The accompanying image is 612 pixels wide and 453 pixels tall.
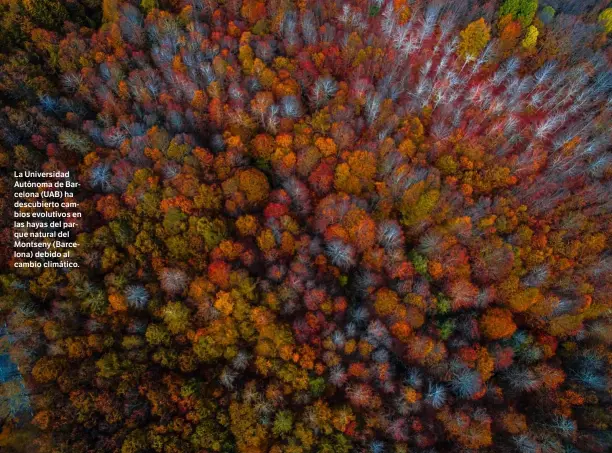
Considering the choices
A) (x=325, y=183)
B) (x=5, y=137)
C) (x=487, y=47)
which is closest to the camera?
(x=5, y=137)

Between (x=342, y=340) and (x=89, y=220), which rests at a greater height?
(x=89, y=220)

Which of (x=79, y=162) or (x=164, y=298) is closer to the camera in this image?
(x=164, y=298)

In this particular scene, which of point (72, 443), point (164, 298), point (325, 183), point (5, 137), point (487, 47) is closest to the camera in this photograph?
point (72, 443)

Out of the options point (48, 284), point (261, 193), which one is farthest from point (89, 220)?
point (261, 193)

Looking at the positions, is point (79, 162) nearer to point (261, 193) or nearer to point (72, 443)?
point (261, 193)

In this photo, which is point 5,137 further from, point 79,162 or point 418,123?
point 418,123

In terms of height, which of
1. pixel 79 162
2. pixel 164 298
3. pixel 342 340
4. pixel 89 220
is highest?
pixel 79 162

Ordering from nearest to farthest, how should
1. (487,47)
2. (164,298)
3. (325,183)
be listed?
(164,298), (325,183), (487,47)

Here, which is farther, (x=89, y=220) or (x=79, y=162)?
(x=79, y=162)

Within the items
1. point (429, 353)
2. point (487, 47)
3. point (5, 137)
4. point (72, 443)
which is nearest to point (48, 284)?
point (72, 443)
